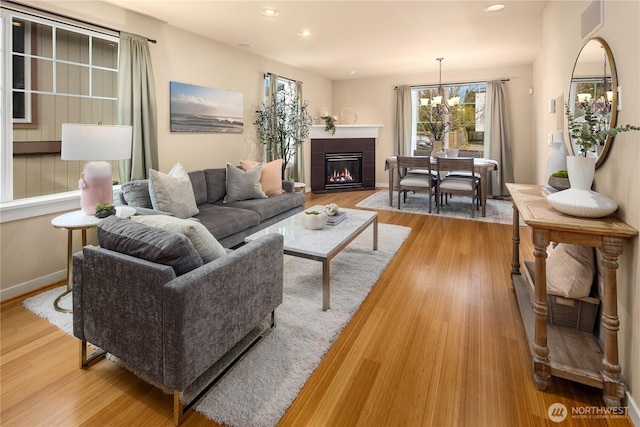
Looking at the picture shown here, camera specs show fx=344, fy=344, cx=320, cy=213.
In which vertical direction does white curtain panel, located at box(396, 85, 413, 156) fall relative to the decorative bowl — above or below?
above

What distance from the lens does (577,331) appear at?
78.2 inches

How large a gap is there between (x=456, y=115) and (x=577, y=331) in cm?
620

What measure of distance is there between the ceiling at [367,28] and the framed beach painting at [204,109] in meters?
0.71

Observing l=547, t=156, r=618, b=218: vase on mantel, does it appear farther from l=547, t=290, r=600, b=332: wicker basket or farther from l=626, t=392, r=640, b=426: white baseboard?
l=626, t=392, r=640, b=426: white baseboard

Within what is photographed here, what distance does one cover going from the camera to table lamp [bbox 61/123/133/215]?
239 cm

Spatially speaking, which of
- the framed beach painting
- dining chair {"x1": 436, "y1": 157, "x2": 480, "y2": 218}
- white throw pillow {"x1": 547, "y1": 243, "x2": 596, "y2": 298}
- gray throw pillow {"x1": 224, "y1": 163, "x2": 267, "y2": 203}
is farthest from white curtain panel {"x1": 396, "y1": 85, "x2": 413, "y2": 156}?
white throw pillow {"x1": 547, "y1": 243, "x2": 596, "y2": 298}

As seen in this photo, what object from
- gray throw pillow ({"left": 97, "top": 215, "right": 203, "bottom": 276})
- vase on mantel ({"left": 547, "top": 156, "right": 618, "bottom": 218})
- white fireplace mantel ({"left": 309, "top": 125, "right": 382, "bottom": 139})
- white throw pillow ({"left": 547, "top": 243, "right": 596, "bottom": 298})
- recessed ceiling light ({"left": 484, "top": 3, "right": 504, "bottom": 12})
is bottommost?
white throw pillow ({"left": 547, "top": 243, "right": 596, "bottom": 298})

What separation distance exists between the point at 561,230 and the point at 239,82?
4.77 meters

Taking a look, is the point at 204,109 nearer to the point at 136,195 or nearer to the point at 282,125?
the point at 282,125

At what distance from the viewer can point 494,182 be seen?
6883 mm

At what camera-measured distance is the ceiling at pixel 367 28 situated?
3.54 m

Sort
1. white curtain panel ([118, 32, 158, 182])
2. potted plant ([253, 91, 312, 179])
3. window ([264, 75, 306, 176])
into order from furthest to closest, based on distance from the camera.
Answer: window ([264, 75, 306, 176]) → potted plant ([253, 91, 312, 179]) → white curtain panel ([118, 32, 158, 182])

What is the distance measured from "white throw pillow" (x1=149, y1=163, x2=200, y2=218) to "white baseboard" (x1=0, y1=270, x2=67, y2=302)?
101 cm

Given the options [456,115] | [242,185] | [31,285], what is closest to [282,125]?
[242,185]
